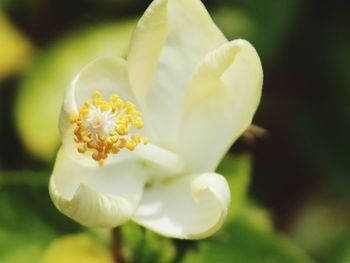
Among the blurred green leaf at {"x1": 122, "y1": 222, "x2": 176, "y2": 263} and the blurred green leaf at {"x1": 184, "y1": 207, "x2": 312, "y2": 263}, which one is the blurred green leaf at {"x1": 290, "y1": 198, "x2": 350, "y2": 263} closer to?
the blurred green leaf at {"x1": 184, "y1": 207, "x2": 312, "y2": 263}

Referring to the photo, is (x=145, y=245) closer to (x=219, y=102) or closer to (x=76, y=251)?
(x=76, y=251)

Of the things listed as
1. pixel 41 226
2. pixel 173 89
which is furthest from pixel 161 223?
pixel 41 226

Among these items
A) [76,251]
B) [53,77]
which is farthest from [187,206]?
[53,77]

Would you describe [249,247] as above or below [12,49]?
above

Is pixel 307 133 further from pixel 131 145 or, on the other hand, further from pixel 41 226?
pixel 131 145

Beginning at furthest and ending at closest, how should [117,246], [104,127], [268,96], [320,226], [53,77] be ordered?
[268,96]
[320,226]
[53,77]
[117,246]
[104,127]

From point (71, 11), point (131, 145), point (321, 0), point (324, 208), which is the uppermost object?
point (131, 145)
